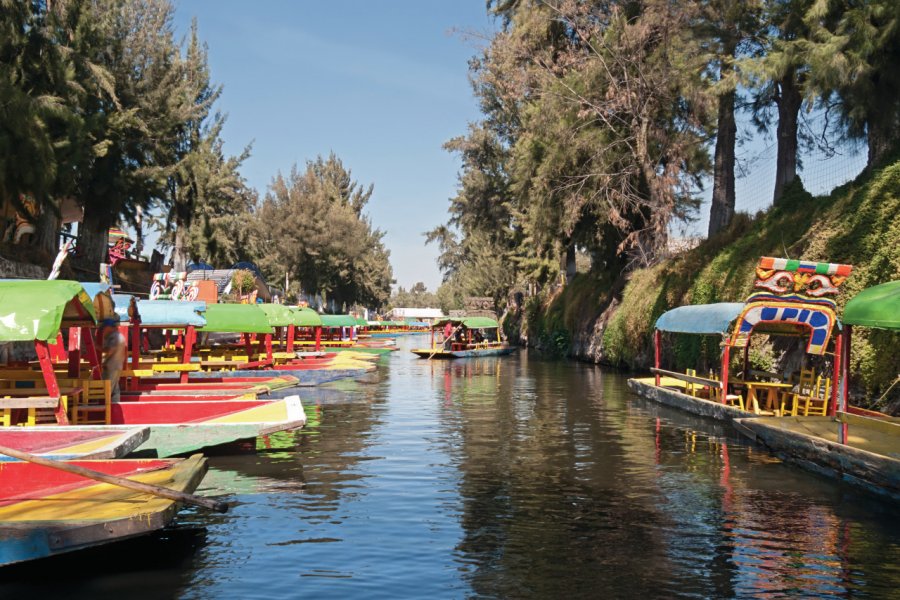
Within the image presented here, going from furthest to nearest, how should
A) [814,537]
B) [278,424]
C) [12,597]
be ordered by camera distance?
[278,424]
[814,537]
[12,597]

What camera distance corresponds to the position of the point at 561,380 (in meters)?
33.3

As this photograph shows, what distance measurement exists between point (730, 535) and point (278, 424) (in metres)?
7.10

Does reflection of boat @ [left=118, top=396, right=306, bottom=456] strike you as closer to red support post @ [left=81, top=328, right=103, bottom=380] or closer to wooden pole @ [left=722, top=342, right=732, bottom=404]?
red support post @ [left=81, top=328, right=103, bottom=380]

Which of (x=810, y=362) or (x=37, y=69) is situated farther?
(x=37, y=69)

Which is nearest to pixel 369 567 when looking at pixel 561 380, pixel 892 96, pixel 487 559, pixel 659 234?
pixel 487 559

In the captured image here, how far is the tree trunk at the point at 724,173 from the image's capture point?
111ft

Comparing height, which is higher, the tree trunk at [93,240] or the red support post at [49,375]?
the tree trunk at [93,240]

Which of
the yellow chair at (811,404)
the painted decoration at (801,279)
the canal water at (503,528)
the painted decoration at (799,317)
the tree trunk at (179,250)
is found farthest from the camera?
the tree trunk at (179,250)

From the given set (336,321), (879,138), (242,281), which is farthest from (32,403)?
(242,281)

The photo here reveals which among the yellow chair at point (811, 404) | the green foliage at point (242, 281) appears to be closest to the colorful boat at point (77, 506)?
the yellow chair at point (811, 404)

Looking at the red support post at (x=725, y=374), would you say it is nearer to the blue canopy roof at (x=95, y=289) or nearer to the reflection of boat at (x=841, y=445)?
the reflection of boat at (x=841, y=445)

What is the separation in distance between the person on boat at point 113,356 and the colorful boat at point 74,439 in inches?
129

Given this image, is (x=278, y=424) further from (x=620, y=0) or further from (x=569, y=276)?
(x=569, y=276)

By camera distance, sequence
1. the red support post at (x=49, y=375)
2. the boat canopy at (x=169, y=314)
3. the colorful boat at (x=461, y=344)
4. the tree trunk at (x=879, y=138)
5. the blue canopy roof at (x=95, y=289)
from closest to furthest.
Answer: the red support post at (x=49, y=375), the blue canopy roof at (x=95, y=289), the tree trunk at (x=879, y=138), the boat canopy at (x=169, y=314), the colorful boat at (x=461, y=344)
